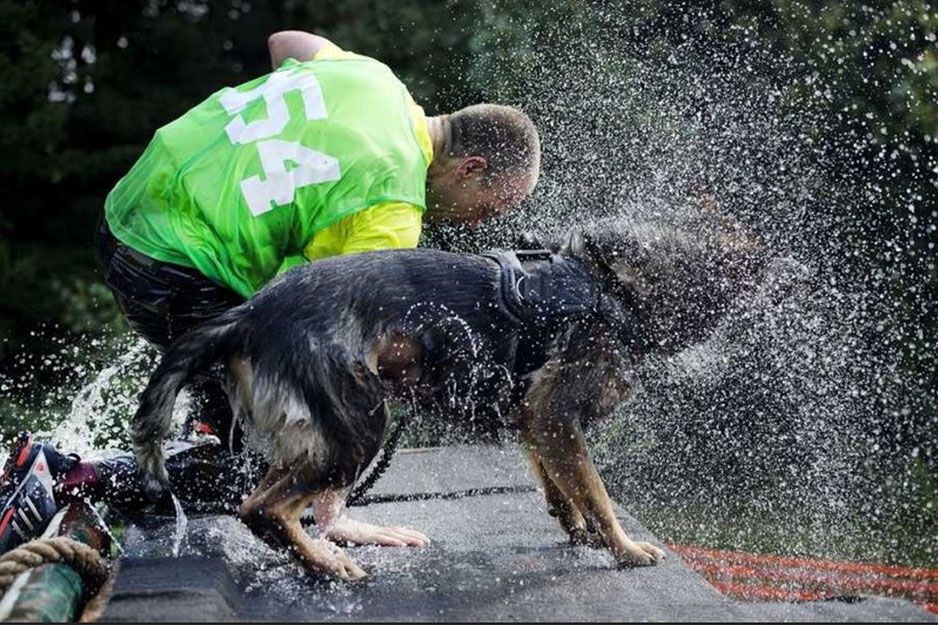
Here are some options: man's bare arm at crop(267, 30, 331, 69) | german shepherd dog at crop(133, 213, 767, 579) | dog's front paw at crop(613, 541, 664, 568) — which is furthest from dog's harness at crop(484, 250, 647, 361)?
man's bare arm at crop(267, 30, 331, 69)

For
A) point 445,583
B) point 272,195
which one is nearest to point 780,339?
point 445,583

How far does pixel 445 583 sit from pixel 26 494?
145cm

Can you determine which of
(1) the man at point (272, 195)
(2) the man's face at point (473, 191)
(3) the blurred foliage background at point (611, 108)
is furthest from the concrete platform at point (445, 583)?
(3) the blurred foliage background at point (611, 108)

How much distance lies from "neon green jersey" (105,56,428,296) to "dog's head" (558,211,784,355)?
59 centimetres

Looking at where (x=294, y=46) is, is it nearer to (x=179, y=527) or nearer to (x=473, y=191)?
(x=473, y=191)

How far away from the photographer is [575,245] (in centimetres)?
375

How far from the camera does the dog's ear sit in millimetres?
3732

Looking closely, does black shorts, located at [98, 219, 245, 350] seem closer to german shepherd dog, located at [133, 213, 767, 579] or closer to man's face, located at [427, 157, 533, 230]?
german shepherd dog, located at [133, 213, 767, 579]

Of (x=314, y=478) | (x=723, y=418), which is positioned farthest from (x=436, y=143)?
(x=723, y=418)

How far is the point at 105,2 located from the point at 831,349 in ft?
28.5

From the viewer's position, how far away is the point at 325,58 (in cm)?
407

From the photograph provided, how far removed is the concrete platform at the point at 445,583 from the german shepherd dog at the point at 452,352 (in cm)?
13

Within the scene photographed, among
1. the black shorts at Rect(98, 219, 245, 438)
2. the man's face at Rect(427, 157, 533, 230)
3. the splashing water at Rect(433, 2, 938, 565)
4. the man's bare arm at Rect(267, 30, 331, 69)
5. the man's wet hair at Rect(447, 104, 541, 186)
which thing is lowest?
the splashing water at Rect(433, 2, 938, 565)

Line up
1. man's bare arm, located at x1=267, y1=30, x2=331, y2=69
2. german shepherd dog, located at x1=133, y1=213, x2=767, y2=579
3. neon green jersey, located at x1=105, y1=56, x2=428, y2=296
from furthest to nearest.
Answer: man's bare arm, located at x1=267, y1=30, x2=331, y2=69 → neon green jersey, located at x1=105, y1=56, x2=428, y2=296 → german shepherd dog, located at x1=133, y1=213, x2=767, y2=579
